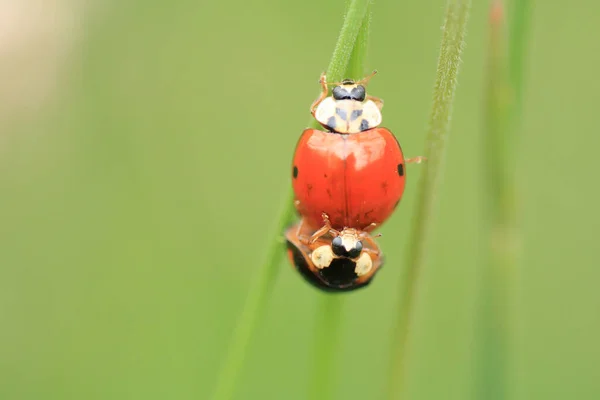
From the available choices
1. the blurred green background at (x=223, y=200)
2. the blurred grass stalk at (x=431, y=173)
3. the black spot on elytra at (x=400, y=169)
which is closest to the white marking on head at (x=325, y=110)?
the black spot on elytra at (x=400, y=169)

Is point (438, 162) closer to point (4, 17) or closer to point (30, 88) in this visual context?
point (4, 17)

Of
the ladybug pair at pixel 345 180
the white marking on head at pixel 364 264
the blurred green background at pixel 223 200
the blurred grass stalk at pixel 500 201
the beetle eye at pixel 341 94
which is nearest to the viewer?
the blurred grass stalk at pixel 500 201

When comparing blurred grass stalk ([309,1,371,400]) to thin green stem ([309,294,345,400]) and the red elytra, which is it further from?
the red elytra

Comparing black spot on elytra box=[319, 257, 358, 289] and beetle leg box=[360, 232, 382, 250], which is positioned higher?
beetle leg box=[360, 232, 382, 250]

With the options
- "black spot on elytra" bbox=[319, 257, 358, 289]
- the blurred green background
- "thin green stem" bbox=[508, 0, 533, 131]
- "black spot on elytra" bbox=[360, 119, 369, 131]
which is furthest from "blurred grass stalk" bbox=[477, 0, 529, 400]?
the blurred green background

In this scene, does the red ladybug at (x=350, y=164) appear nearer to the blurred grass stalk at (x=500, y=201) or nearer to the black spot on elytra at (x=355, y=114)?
the black spot on elytra at (x=355, y=114)

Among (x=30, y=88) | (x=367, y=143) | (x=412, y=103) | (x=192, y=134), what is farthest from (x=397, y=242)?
(x=30, y=88)
